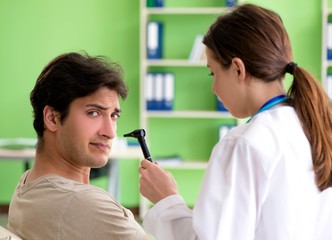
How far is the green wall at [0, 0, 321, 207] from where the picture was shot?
6.09 m

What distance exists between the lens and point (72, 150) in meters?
1.77

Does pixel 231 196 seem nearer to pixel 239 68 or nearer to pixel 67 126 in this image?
pixel 239 68

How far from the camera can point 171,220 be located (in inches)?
59.6

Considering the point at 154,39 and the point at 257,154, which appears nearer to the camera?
the point at 257,154

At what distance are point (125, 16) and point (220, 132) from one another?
1.32m

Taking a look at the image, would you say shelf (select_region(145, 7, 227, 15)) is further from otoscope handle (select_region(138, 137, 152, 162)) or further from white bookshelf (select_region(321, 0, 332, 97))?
otoscope handle (select_region(138, 137, 152, 162))

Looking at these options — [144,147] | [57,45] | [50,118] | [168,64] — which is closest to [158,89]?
[168,64]

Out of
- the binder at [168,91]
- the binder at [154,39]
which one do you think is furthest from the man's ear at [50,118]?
the binder at [154,39]

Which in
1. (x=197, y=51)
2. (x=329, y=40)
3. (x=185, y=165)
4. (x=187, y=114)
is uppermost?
(x=329, y=40)

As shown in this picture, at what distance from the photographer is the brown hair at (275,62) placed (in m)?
1.47

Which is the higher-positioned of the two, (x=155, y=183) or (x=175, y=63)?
(x=155, y=183)

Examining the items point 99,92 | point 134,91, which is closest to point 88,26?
point 134,91

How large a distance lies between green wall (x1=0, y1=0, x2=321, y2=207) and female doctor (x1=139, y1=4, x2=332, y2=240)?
4.55 metres

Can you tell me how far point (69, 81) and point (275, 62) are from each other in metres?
0.54
